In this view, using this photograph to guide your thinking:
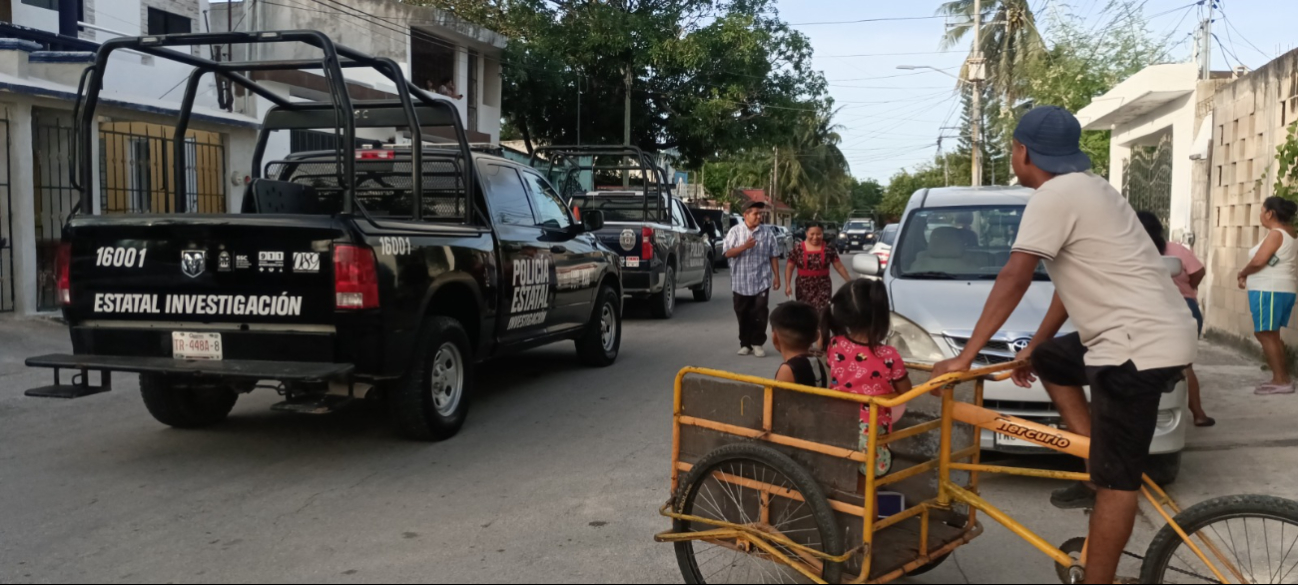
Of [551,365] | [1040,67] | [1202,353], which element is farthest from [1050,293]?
[1040,67]

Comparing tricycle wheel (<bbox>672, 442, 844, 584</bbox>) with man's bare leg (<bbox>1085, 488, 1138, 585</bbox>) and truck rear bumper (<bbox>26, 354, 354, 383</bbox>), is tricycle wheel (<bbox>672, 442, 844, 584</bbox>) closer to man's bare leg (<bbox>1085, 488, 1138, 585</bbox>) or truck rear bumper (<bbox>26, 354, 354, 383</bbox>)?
man's bare leg (<bbox>1085, 488, 1138, 585</bbox>)

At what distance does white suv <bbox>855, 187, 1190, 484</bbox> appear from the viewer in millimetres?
5637

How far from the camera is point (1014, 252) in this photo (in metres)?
3.41

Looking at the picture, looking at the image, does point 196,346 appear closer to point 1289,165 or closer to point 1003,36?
point 1289,165

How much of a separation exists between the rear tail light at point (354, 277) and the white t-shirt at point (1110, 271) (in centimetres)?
350

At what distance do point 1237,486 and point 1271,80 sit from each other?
249 inches

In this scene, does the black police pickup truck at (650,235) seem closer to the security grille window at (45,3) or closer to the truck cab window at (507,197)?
the truck cab window at (507,197)

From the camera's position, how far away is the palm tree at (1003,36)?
37844 millimetres

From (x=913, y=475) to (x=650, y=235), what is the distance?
398 inches

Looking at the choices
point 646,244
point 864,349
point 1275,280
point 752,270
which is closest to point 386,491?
point 864,349

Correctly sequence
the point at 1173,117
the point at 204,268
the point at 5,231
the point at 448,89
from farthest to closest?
the point at 448,89
the point at 1173,117
the point at 5,231
the point at 204,268

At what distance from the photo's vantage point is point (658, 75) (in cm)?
2906

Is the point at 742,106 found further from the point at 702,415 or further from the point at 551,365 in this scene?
the point at 702,415

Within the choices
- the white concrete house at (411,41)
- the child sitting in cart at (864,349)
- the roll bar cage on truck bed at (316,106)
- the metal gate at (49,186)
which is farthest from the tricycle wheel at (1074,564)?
the white concrete house at (411,41)
